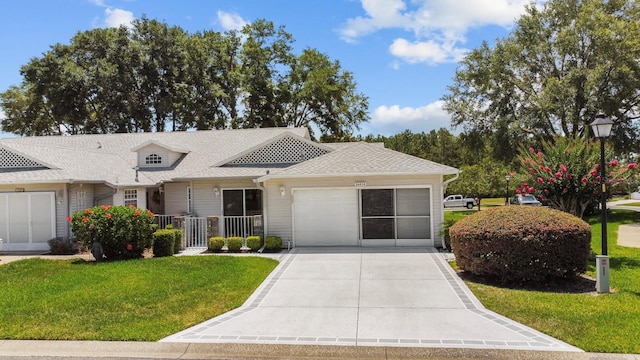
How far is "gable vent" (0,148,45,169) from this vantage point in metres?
15.5

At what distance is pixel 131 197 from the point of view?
16625mm

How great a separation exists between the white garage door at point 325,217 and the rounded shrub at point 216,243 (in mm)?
2445

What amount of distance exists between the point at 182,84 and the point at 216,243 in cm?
2663

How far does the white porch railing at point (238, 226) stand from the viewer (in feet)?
50.6

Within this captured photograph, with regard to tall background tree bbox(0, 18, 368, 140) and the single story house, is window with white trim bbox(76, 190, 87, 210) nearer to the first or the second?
the single story house

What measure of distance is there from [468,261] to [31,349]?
27.3 ft

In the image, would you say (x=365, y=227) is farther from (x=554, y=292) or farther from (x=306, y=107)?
(x=306, y=107)

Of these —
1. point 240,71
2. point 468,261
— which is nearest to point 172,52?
point 240,71

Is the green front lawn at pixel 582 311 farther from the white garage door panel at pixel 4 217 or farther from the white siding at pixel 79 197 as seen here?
the white garage door panel at pixel 4 217

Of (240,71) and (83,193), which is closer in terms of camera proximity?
(83,193)

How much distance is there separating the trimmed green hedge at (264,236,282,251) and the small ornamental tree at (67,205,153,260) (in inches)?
146

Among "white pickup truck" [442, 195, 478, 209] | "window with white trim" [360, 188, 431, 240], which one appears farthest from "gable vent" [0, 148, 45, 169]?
"white pickup truck" [442, 195, 478, 209]

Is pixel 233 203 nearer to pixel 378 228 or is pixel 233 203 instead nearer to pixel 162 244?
pixel 162 244

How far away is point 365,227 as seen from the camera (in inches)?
556
